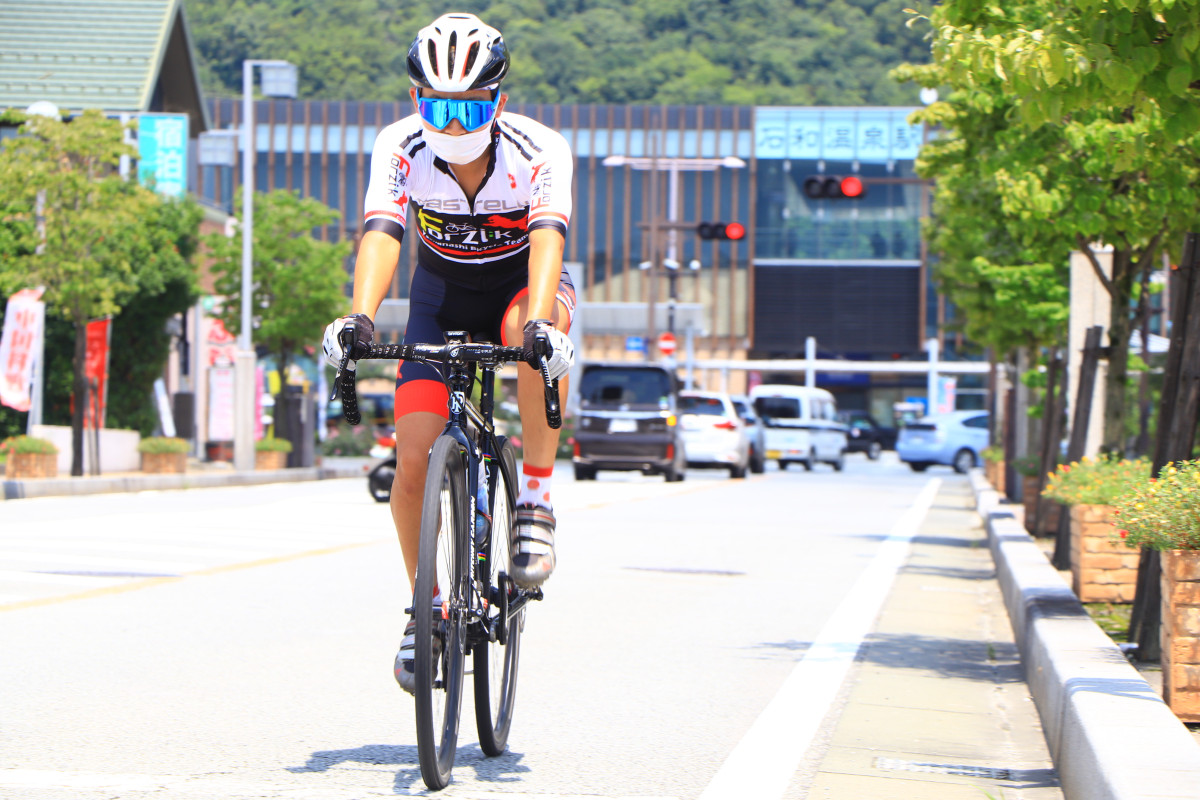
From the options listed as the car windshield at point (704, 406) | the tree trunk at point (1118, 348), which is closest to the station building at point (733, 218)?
the car windshield at point (704, 406)

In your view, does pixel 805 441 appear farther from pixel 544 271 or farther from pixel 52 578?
pixel 544 271

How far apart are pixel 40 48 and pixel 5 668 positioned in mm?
37531

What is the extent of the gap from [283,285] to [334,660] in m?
29.3

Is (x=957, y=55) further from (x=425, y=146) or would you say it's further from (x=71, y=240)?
(x=71, y=240)

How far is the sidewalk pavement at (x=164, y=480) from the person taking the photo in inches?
829

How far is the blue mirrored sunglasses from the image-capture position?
4.48 metres

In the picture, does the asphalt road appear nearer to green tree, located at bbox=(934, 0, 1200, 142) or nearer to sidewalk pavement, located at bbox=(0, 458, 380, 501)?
green tree, located at bbox=(934, 0, 1200, 142)

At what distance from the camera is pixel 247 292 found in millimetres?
32625

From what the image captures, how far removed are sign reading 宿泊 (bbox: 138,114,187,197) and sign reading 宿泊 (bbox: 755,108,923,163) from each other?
47.9m

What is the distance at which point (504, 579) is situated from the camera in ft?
15.9

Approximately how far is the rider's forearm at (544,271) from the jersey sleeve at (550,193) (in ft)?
0.16

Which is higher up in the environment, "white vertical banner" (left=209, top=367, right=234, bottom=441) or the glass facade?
the glass facade

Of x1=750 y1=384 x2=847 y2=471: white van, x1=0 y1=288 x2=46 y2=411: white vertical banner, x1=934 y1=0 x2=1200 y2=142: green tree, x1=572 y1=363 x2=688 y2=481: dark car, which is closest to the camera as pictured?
x1=934 y1=0 x2=1200 y2=142: green tree

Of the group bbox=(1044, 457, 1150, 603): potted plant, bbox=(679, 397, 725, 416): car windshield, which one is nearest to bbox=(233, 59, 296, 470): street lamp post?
bbox=(679, 397, 725, 416): car windshield
